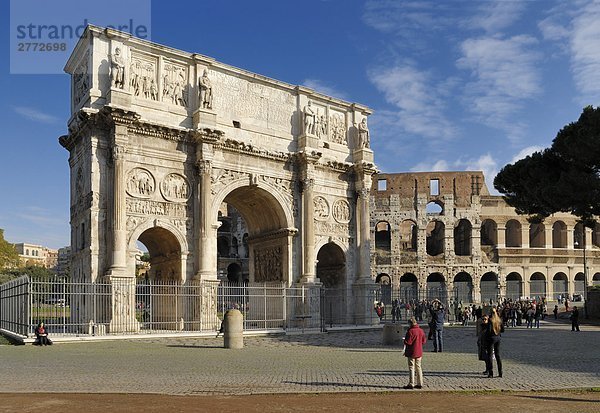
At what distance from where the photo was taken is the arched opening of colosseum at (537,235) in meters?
48.9

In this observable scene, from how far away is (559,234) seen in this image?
5106 centimetres

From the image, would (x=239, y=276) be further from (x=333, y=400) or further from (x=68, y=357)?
(x=333, y=400)

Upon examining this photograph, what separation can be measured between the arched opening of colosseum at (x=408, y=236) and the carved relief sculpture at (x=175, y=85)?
29594mm

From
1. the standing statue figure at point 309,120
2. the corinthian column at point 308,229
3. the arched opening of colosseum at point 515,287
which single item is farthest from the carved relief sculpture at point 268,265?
the arched opening of colosseum at point 515,287

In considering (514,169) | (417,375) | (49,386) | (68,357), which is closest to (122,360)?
(68,357)

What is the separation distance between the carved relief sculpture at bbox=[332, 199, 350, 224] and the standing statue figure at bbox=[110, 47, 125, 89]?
10.3m

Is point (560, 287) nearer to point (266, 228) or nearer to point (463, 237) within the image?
point (463, 237)

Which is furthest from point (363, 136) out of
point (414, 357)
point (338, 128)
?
point (414, 357)

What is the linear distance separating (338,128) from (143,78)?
9.10 metres

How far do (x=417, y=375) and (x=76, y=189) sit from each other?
1536 cm

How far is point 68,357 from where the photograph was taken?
1295 centimetres

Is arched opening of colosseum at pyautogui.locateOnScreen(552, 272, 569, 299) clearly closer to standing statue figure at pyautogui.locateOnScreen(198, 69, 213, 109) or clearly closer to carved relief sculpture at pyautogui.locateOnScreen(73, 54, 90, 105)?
standing statue figure at pyautogui.locateOnScreen(198, 69, 213, 109)

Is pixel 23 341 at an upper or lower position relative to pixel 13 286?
lower

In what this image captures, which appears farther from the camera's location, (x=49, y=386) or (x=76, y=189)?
(x=76, y=189)
